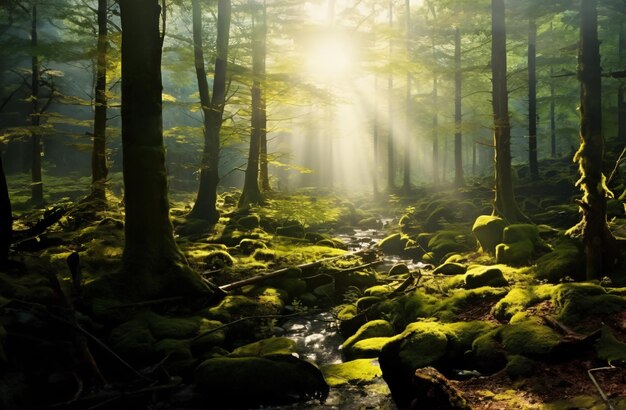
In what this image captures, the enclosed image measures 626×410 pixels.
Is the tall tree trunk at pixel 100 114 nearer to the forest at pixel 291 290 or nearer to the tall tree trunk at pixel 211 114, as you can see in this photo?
the forest at pixel 291 290

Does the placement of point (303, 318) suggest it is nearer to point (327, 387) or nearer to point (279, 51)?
point (327, 387)

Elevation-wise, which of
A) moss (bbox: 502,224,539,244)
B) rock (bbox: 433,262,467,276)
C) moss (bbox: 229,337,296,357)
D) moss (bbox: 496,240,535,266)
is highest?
moss (bbox: 502,224,539,244)

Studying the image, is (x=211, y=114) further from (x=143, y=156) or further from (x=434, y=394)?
(x=434, y=394)

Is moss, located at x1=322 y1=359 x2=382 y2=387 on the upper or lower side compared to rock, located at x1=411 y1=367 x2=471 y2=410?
lower

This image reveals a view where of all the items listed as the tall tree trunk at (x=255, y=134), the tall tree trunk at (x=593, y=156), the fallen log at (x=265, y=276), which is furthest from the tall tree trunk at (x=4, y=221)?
the tall tree trunk at (x=255, y=134)

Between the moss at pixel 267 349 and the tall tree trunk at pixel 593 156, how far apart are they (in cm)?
513

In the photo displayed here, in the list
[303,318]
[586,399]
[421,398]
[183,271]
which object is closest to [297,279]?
[303,318]

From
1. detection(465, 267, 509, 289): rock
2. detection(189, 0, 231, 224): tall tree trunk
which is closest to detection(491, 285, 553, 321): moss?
detection(465, 267, 509, 289): rock

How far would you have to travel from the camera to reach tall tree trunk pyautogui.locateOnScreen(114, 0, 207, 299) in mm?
7148

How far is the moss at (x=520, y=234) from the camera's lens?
9.98 m

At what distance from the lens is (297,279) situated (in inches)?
375

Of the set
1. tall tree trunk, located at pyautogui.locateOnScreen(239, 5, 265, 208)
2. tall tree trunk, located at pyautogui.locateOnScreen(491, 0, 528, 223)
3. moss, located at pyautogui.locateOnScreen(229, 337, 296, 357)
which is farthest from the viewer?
tall tree trunk, located at pyautogui.locateOnScreen(239, 5, 265, 208)

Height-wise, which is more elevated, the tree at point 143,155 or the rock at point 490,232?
the tree at point 143,155

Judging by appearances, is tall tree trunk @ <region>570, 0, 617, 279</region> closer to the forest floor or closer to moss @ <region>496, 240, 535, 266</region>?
the forest floor
